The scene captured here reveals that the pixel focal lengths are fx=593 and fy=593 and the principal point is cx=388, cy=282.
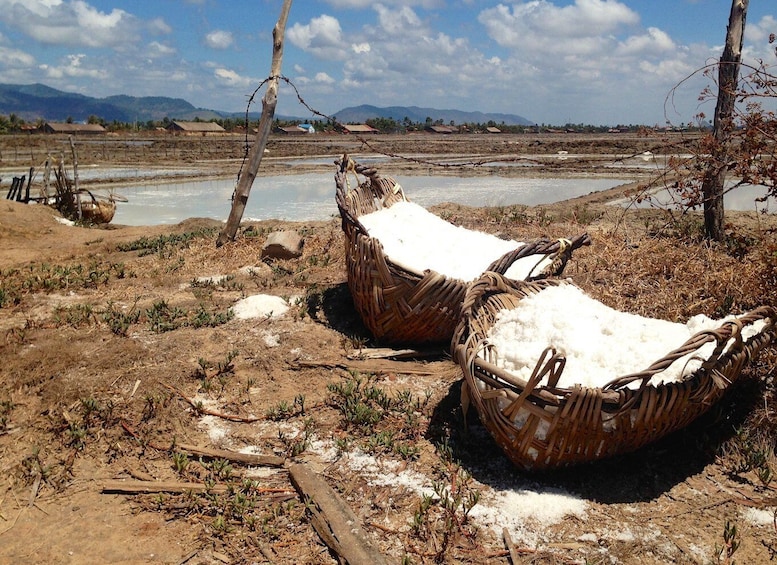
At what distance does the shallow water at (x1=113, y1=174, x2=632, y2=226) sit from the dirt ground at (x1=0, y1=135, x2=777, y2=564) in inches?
292

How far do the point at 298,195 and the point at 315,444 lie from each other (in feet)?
43.3

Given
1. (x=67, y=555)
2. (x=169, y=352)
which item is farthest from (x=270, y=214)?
(x=67, y=555)

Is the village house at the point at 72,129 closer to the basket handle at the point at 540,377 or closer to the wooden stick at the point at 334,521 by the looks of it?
the wooden stick at the point at 334,521

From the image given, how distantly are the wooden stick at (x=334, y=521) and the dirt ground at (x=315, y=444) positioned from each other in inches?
1.5

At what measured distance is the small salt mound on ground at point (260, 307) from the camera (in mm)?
4512

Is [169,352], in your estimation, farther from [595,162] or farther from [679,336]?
[595,162]

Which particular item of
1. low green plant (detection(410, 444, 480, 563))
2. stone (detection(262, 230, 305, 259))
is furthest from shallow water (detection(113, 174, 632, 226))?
low green plant (detection(410, 444, 480, 563))

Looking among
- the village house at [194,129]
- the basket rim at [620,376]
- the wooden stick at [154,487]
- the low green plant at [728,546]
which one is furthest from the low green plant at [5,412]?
the village house at [194,129]

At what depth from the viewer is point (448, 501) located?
7.75 feet

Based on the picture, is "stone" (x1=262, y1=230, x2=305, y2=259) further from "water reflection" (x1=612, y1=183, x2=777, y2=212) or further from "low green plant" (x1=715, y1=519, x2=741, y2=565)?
"water reflection" (x1=612, y1=183, x2=777, y2=212)

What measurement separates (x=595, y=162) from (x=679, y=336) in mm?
25343

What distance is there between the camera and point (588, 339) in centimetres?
295

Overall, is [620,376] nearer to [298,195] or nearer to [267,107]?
[267,107]

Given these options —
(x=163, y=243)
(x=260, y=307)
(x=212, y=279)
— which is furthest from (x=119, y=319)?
(x=163, y=243)
